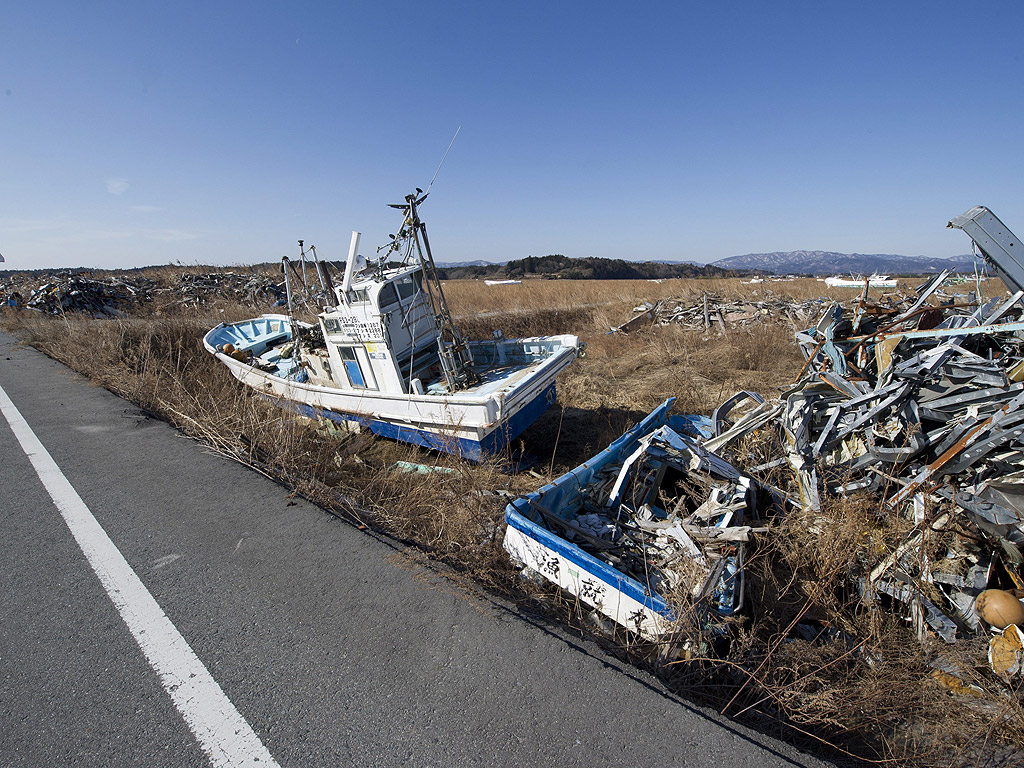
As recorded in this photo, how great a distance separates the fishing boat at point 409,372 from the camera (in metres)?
5.89

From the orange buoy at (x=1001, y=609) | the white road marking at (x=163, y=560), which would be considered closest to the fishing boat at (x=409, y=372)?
the white road marking at (x=163, y=560)

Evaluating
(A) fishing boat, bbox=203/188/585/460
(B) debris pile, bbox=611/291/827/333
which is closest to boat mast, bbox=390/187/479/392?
(A) fishing boat, bbox=203/188/585/460

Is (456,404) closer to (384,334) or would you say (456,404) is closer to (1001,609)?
(384,334)

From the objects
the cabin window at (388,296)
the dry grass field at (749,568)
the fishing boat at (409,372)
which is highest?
the cabin window at (388,296)

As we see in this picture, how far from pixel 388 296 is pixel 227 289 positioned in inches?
717

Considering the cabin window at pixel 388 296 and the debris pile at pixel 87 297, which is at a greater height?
the debris pile at pixel 87 297

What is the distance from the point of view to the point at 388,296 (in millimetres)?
6637

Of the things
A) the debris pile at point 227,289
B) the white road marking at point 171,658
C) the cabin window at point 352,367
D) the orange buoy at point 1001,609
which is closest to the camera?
the white road marking at point 171,658

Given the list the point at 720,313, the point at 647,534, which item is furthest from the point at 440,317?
the point at 720,313

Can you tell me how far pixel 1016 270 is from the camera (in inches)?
142

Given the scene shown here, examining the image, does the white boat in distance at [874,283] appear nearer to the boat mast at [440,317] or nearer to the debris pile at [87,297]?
the boat mast at [440,317]

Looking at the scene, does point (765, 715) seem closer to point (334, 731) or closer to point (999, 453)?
point (334, 731)

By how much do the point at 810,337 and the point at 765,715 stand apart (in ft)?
13.9

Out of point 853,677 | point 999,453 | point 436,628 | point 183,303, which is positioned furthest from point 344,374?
point 183,303
